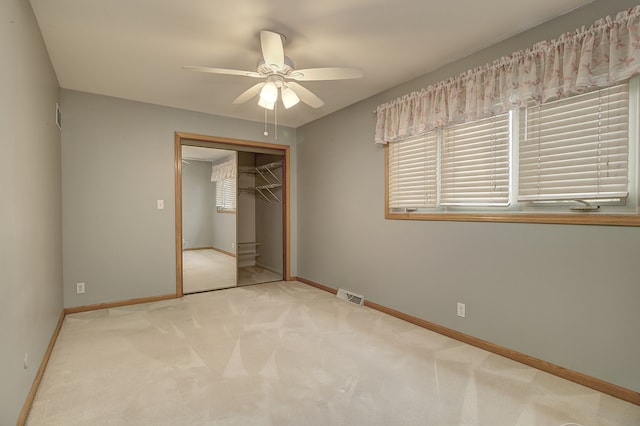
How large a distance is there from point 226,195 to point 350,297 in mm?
2723

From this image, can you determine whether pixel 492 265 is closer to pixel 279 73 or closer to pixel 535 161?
pixel 535 161

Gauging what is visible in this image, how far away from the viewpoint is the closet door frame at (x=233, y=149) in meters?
3.97

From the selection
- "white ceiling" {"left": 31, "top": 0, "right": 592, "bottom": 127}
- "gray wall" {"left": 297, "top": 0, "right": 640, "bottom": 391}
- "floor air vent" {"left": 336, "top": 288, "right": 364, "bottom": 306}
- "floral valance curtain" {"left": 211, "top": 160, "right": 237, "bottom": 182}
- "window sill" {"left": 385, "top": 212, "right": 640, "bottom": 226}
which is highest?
"white ceiling" {"left": 31, "top": 0, "right": 592, "bottom": 127}

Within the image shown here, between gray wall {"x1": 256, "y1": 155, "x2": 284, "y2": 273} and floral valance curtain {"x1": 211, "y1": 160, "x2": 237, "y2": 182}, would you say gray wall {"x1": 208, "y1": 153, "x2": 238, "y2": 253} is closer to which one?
floral valance curtain {"x1": 211, "y1": 160, "x2": 237, "y2": 182}

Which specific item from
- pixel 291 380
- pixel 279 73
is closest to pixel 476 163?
pixel 279 73

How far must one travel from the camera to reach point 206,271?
522 cm

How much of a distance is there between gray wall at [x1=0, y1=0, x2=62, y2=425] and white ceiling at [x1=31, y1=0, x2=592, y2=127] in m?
0.30

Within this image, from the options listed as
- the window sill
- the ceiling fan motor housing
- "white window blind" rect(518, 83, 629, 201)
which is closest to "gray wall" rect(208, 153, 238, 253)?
the ceiling fan motor housing

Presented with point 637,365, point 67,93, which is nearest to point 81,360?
point 67,93

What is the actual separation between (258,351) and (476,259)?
1.90 metres

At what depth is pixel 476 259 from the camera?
259 centimetres

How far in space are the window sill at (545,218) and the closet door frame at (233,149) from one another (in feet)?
7.69

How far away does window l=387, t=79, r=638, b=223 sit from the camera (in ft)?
6.16

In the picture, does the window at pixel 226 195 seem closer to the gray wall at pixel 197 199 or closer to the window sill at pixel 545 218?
the gray wall at pixel 197 199
